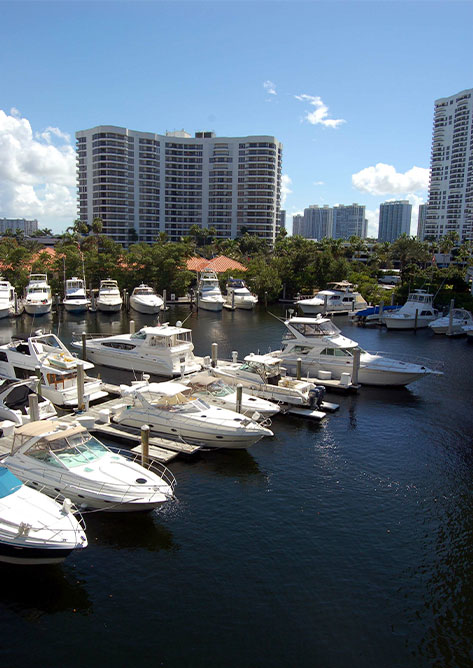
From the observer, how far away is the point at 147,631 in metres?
12.7

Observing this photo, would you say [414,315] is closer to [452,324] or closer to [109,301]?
[452,324]

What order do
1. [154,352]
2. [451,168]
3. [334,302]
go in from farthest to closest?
[451,168] < [334,302] < [154,352]

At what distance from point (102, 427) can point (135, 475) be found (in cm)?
758

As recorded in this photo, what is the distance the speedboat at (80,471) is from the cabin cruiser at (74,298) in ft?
165

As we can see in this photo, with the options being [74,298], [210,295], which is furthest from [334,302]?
[74,298]

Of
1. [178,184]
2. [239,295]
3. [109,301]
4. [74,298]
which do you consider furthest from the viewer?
[178,184]

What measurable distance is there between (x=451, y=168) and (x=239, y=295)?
13405 centimetres

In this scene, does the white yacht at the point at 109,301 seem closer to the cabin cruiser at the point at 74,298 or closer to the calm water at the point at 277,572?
the cabin cruiser at the point at 74,298

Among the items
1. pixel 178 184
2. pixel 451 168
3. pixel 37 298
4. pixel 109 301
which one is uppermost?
pixel 451 168

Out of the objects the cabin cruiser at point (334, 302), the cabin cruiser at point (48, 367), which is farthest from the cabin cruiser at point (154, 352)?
the cabin cruiser at point (334, 302)

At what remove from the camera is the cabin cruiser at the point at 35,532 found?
14.0 meters

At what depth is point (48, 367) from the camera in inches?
1131

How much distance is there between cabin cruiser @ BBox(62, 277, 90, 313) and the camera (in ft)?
218

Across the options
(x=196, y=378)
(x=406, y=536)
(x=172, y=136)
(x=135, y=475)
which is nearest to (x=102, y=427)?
(x=196, y=378)
